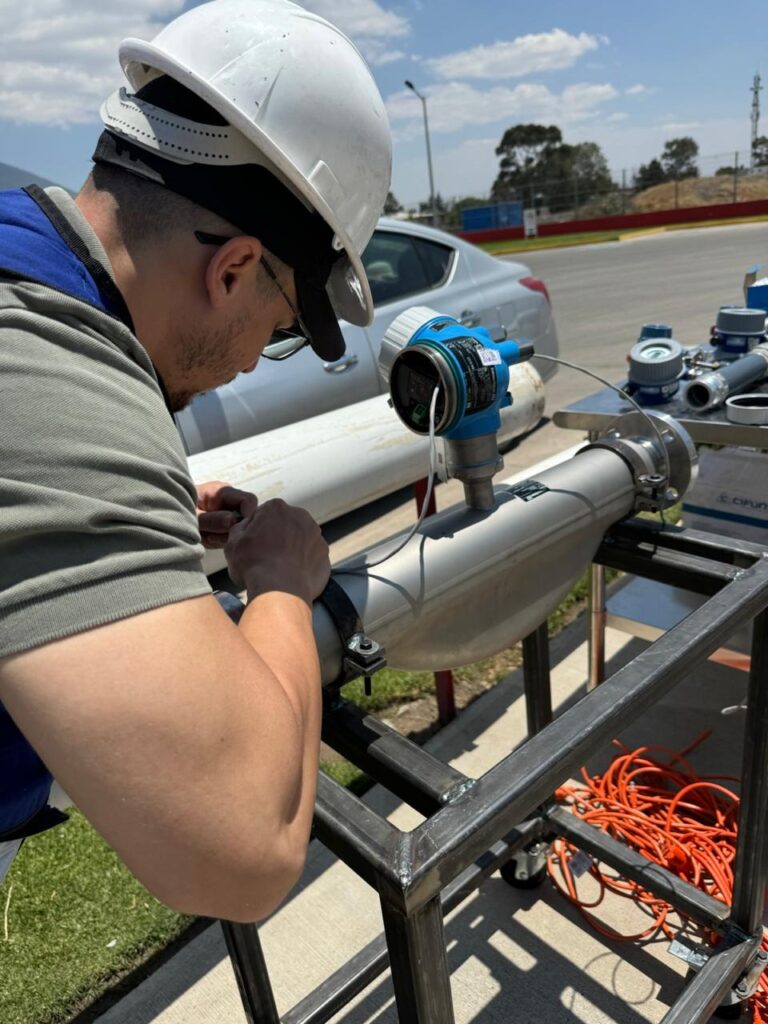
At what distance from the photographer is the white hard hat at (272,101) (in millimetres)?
926

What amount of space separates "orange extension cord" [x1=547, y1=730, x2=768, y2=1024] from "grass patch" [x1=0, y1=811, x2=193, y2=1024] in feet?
3.68

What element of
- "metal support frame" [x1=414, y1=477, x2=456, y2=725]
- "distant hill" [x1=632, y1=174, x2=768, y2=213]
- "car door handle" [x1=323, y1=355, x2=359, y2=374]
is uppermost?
"distant hill" [x1=632, y1=174, x2=768, y2=213]

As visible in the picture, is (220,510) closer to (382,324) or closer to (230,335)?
(230,335)

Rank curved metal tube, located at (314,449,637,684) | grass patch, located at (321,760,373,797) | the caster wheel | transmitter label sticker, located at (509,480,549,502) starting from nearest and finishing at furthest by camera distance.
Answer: curved metal tube, located at (314,449,637,684)
transmitter label sticker, located at (509,480,549,502)
the caster wheel
grass patch, located at (321,760,373,797)

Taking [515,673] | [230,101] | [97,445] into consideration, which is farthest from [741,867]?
[230,101]

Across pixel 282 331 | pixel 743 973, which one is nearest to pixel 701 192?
pixel 743 973

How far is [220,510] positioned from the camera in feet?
4.45

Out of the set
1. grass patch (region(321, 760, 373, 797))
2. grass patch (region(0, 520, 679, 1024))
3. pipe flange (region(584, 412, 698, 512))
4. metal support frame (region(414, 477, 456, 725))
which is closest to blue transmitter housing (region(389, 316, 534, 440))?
pipe flange (region(584, 412, 698, 512))

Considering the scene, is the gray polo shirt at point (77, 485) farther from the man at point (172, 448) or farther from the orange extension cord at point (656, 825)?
the orange extension cord at point (656, 825)

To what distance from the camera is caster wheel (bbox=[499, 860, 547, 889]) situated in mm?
2113

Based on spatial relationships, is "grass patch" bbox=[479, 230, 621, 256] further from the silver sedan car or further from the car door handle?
the car door handle

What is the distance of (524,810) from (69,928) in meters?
1.68

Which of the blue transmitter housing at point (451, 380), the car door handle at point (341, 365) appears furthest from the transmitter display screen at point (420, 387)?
the car door handle at point (341, 365)

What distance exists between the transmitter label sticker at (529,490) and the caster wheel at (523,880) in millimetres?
1199
